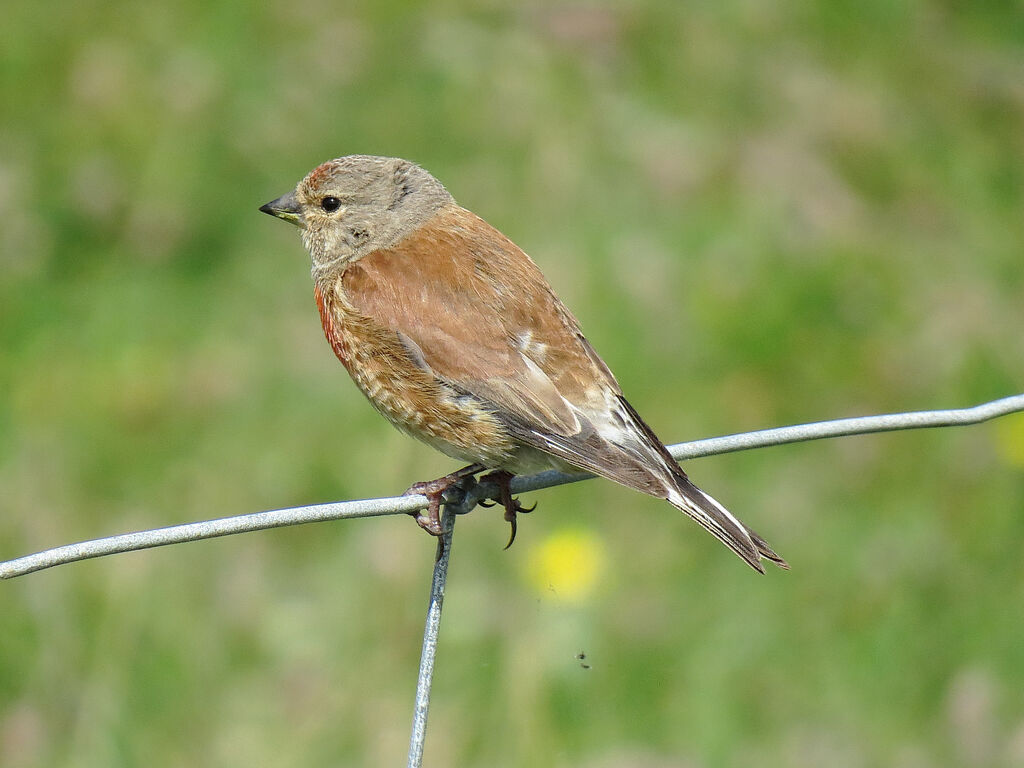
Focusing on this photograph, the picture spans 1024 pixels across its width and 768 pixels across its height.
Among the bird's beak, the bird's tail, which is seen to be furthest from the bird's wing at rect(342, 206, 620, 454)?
the bird's beak

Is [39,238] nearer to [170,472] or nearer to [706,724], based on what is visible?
[170,472]

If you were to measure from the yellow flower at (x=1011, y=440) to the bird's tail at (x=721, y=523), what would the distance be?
248cm

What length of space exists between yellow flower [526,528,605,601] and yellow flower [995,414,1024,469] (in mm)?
1824

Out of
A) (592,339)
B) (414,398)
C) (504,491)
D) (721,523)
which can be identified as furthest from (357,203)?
(592,339)

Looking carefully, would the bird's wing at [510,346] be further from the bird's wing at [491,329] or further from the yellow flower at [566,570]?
the yellow flower at [566,570]

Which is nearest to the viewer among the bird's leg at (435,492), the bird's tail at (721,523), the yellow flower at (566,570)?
the bird's tail at (721,523)

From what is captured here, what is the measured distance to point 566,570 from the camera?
3900 mm

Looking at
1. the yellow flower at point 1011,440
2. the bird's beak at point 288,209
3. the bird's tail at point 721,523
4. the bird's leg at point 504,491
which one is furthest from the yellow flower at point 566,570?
the yellow flower at point 1011,440

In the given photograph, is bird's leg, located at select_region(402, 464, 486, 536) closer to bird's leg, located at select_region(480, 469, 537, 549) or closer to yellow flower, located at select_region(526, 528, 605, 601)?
bird's leg, located at select_region(480, 469, 537, 549)

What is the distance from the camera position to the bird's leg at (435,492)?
9.68 feet

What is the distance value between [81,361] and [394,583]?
169 cm

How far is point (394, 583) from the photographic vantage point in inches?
174

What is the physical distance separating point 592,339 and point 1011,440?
152 centimetres

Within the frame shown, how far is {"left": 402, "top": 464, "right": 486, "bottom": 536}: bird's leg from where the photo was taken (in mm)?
2949
